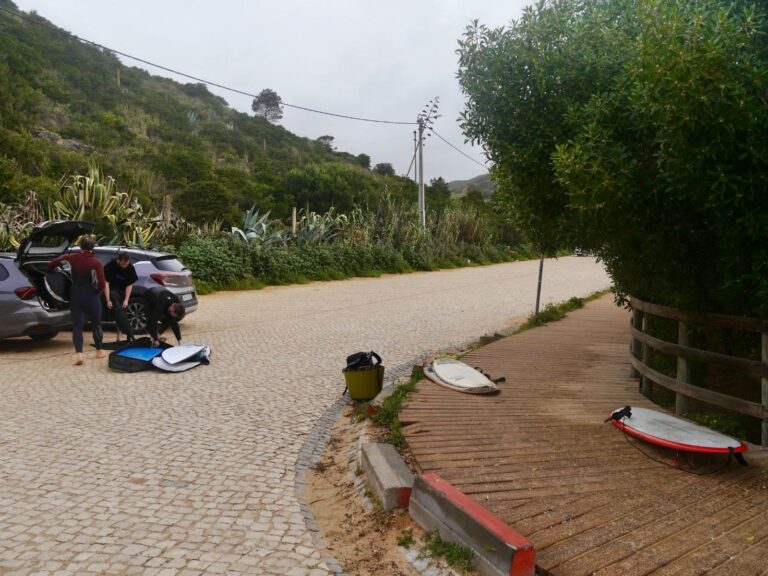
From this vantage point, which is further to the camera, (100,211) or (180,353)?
(100,211)

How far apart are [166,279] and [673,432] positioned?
925 centimetres

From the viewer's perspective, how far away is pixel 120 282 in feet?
33.7

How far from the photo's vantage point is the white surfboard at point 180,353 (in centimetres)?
866

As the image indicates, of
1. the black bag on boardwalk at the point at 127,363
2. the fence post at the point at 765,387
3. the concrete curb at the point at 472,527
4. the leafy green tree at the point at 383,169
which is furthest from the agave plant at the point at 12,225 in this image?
the leafy green tree at the point at 383,169

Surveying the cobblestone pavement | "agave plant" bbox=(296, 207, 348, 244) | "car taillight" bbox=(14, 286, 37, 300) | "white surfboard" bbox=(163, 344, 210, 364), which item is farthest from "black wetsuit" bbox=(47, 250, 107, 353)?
"agave plant" bbox=(296, 207, 348, 244)

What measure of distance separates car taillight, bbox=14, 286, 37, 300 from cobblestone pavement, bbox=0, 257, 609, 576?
87 centimetres

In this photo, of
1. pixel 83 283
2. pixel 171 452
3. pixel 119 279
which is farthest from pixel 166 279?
pixel 171 452

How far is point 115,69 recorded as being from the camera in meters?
77.7

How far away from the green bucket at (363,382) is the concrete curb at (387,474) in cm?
194

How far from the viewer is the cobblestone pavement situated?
3.60 metres

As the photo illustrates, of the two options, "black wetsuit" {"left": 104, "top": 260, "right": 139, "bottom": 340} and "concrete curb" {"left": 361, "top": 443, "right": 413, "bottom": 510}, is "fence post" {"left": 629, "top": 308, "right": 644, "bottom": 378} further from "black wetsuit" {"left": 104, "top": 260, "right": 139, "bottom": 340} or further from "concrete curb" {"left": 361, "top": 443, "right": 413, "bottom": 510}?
"black wetsuit" {"left": 104, "top": 260, "right": 139, "bottom": 340}

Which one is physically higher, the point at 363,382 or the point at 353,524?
the point at 363,382

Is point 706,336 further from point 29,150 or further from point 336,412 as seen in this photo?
point 29,150

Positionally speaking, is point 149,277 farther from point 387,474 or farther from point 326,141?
point 326,141
